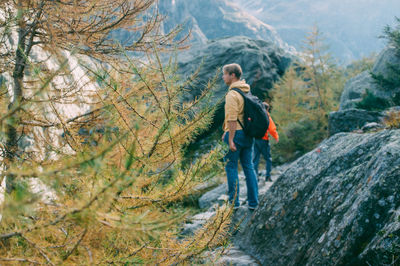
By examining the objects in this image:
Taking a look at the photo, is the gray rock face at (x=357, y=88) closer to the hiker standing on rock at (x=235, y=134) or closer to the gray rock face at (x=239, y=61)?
the gray rock face at (x=239, y=61)

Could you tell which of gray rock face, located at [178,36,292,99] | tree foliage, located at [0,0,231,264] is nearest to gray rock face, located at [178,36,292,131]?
gray rock face, located at [178,36,292,99]

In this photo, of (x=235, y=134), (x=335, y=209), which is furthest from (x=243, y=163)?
(x=335, y=209)

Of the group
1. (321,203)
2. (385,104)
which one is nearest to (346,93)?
(385,104)

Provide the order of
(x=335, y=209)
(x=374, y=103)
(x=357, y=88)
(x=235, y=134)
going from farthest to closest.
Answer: (x=357, y=88) → (x=374, y=103) → (x=235, y=134) → (x=335, y=209)

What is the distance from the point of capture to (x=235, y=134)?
362 centimetres

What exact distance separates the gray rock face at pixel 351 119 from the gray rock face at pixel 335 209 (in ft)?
14.0

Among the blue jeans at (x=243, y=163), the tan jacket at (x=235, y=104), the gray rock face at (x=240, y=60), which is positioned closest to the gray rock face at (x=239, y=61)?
the gray rock face at (x=240, y=60)

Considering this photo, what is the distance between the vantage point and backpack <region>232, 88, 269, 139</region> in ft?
11.5

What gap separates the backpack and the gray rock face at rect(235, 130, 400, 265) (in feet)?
2.27

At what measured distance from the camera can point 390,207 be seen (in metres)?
1.81

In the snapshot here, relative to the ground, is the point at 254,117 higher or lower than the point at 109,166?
lower

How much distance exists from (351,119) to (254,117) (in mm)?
5333

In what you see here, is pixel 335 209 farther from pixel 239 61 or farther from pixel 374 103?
pixel 239 61

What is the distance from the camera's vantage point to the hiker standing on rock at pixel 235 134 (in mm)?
3445
